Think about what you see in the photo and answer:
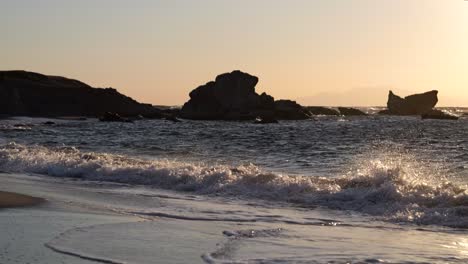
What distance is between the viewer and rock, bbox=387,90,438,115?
155 m

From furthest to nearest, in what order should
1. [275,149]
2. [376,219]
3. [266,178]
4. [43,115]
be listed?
[43,115] < [275,149] < [266,178] < [376,219]

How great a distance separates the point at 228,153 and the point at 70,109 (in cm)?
10578

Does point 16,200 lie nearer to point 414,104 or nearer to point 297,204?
point 297,204

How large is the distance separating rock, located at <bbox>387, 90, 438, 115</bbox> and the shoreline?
5685 inches

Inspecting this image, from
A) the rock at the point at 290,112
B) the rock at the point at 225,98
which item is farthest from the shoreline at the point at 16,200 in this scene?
the rock at the point at 225,98

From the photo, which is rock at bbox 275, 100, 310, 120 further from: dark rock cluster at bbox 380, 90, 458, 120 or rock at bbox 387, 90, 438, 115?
rock at bbox 387, 90, 438, 115

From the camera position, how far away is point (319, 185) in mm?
18141

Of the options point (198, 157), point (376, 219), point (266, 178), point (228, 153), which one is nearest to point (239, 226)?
point (376, 219)

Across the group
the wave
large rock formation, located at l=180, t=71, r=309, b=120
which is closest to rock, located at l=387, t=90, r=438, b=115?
large rock formation, located at l=180, t=71, r=309, b=120

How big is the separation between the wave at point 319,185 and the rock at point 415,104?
440ft

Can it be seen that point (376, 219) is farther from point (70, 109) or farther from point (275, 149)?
point (70, 109)

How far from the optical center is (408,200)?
614 inches

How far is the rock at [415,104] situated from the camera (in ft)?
508

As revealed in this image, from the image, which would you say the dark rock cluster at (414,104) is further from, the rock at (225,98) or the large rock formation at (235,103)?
the rock at (225,98)
